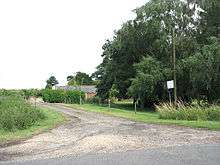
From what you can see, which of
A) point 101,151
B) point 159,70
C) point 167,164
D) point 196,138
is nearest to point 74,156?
point 101,151

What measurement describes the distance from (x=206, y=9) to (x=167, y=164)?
46.0m

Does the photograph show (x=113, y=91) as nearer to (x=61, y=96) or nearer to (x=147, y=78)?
(x=61, y=96)

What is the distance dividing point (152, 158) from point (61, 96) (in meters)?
69.3

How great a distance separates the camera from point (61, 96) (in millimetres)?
80875

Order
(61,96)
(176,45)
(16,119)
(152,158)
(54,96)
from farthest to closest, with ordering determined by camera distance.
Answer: (54,96) → (61,96) → (176,45) → (16,119) → (152,158)

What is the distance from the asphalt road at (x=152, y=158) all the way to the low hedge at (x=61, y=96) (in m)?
66.3

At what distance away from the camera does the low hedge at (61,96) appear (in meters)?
79.8

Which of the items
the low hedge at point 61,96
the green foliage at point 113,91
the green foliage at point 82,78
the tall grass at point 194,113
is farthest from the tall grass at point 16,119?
the green foliage at point 82,78

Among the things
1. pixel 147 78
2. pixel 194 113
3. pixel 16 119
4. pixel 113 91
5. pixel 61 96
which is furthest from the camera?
pixel 61 96

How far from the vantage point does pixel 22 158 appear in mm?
13406

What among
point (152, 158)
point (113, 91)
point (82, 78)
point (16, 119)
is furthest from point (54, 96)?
point (82, 78)

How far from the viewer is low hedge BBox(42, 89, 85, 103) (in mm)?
79812

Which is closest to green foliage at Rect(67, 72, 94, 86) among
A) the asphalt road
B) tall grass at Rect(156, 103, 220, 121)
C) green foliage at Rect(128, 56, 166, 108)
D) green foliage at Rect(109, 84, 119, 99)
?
green foliage at Rect(109, 84, 119, 99)

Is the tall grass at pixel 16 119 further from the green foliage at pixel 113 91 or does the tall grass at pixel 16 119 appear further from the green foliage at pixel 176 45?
the green foliage at pixel 113 91
